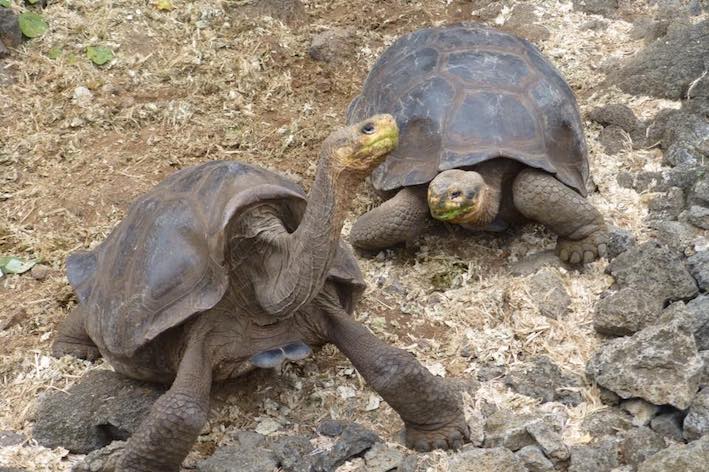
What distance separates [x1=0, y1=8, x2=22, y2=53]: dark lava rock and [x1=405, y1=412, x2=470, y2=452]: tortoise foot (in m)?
3.81

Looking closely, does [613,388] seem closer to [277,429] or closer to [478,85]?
[277,429]

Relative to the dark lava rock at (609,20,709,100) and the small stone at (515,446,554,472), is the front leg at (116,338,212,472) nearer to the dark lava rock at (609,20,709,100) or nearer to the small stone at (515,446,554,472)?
the small stone at (515,446,554,472)

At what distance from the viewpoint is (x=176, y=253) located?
315 centimetres

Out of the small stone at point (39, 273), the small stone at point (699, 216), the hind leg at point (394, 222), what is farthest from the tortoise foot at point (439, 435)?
the small stone at point (39, 273)

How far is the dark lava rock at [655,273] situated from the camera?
11.8ft

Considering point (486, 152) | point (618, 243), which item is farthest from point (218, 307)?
point (618, 243)

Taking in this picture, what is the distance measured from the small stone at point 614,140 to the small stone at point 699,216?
32.6 inches

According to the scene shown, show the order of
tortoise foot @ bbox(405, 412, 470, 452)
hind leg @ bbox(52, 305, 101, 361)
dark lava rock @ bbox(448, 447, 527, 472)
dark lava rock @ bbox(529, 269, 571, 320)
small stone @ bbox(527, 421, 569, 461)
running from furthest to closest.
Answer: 1. dark lava rock @ bbox(529, 269, 571, 320)
2. hind leg @ bbox(52, 305, 101, 361)
3. tortoise foot @ bbox(405, 412, 470, 452)
4. small stone @ bbox(527, 421, 569, 461)
5. dark lava rock @ bbox(448, 447, 527, 472)

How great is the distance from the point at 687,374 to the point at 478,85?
1.88 meters

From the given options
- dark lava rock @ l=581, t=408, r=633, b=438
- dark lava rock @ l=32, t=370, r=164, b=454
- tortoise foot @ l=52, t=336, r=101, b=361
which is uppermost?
dark lava rock @ l=581, t=408, r=633, b=438

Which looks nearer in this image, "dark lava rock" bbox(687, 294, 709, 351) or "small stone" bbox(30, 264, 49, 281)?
"dark lava rock" bbox(687, 294, 709, 351)

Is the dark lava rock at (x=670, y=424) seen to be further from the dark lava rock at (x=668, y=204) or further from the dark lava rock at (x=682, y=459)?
the dark lava rock at (x=668, y=204)

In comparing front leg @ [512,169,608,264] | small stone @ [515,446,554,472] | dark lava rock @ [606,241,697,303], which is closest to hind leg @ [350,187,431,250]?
front leg @ [512,169,608,264]

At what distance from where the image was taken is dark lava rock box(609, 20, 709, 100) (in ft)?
16.7
